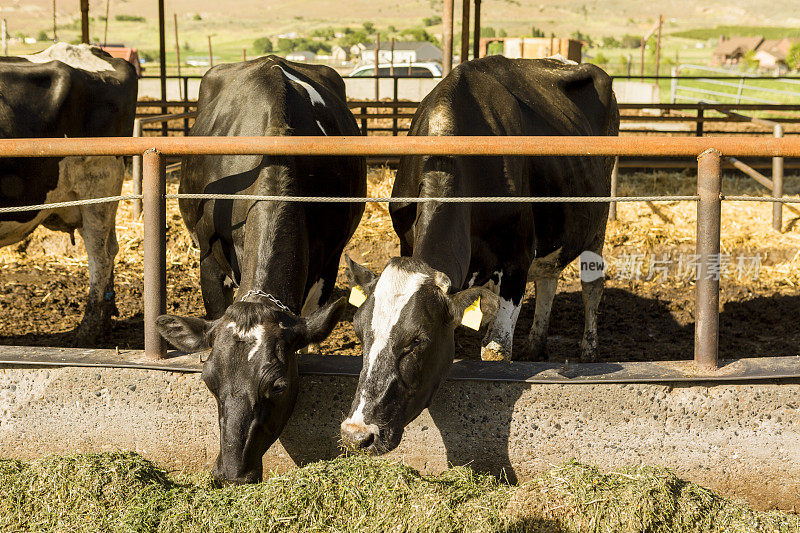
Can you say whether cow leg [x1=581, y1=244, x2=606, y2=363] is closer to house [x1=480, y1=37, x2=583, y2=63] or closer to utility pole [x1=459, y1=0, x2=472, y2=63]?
utility pole [x1=459, y1=0, x2=472, y2=63]

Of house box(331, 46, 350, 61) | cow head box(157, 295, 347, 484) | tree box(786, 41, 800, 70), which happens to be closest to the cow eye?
cow head box(157, 295, 347, 484)

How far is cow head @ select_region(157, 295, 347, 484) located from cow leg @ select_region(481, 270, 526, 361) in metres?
1.47

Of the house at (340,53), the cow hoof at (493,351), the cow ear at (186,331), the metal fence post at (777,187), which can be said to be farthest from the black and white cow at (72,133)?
the house at (340,53)

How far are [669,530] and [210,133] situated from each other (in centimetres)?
319

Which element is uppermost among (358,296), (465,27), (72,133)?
(465,27)

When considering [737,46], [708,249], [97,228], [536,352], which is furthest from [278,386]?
[737,46]

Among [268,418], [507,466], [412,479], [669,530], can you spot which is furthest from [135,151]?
[669,530]

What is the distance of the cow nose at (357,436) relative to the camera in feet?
10.0

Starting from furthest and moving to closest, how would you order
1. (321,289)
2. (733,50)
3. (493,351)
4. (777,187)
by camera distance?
(733,50) < (777,187) < (321,289) < (493,351)

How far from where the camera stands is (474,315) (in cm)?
332

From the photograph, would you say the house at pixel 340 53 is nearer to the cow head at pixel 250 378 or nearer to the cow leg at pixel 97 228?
the cow leg at pixel 97 228

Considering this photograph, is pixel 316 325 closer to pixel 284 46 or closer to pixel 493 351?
pixel 493 351

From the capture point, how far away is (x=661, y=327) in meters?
6.59

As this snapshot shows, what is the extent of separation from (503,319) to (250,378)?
1.82 m
